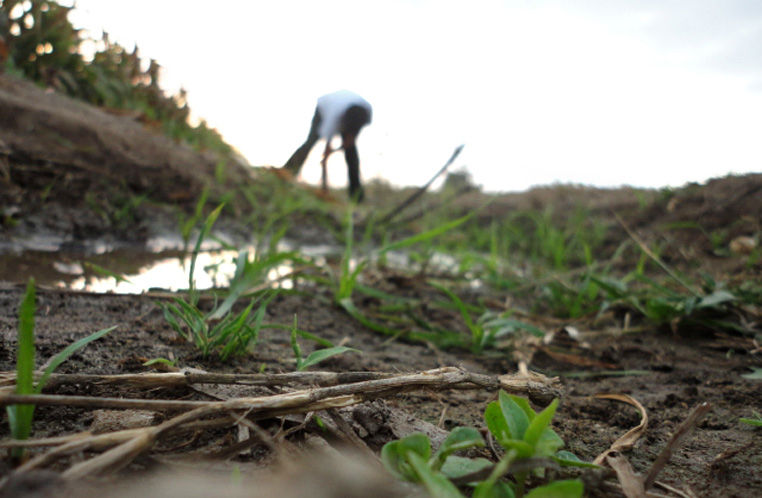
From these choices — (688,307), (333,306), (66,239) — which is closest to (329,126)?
(333,306)

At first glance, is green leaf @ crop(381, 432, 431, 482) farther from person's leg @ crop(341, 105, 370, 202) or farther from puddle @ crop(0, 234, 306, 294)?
puddle @ crop(0, 234, 306, 294)

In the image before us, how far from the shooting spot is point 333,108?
1.28 m

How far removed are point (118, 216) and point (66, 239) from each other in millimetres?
412

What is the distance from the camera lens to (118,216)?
2.84 m

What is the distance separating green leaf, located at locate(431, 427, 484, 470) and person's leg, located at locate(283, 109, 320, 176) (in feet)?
2.80

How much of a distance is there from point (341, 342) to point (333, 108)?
729 millimetres

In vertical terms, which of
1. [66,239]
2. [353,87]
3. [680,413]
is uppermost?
[353,87]

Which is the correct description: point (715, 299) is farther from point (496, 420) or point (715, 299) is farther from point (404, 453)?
point (404, 453)

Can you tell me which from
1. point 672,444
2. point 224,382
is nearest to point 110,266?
point 224,382

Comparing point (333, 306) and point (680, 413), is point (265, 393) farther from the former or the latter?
point (333, 306)

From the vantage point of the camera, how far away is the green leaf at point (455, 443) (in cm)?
59

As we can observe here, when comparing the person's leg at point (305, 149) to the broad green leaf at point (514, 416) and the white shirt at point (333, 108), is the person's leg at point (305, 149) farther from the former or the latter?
the broad green leaf at point (514, 416)

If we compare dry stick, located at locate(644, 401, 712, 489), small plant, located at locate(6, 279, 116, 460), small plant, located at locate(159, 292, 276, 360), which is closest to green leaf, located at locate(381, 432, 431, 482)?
dry stick, located at locate(644, 401, 712, 489)

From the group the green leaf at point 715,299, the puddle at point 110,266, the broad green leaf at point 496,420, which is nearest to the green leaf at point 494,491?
the broad green leaf at point 496,420
